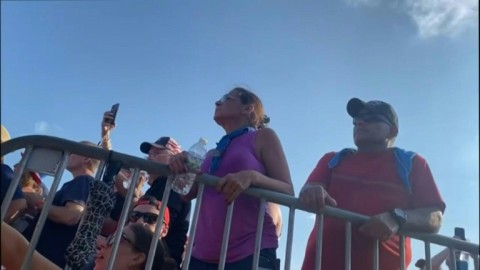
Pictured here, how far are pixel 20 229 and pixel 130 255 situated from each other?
67cm

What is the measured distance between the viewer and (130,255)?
3004mm

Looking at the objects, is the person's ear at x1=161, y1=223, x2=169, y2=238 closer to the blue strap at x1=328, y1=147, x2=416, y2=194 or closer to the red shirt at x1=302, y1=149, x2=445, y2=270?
the red shirt at x1=302, y1=149, x2=445, y2=270

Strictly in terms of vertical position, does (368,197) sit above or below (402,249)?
above

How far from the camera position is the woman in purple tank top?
2732 millimetres

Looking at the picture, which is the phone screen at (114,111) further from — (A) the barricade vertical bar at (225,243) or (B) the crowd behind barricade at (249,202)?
(A) the barricade vertical bar at (225,243)

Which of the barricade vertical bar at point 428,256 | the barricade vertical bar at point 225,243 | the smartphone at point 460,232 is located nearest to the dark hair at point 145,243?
the barricade vertical bar at point 225,243

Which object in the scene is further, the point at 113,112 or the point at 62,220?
the point at 113,112

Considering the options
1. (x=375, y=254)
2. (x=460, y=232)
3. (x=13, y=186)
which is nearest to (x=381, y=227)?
(x=375, y=254)

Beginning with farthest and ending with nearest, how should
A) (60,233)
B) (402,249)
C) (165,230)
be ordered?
(165,230), (60,233), (402,249)

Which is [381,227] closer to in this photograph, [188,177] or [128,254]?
[188,177]

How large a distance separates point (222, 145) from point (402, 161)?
3.67 ft

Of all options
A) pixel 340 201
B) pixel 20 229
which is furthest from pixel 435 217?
pixel 20 229

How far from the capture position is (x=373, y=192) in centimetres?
304

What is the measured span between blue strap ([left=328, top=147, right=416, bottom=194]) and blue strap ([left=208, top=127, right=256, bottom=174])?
59cm
